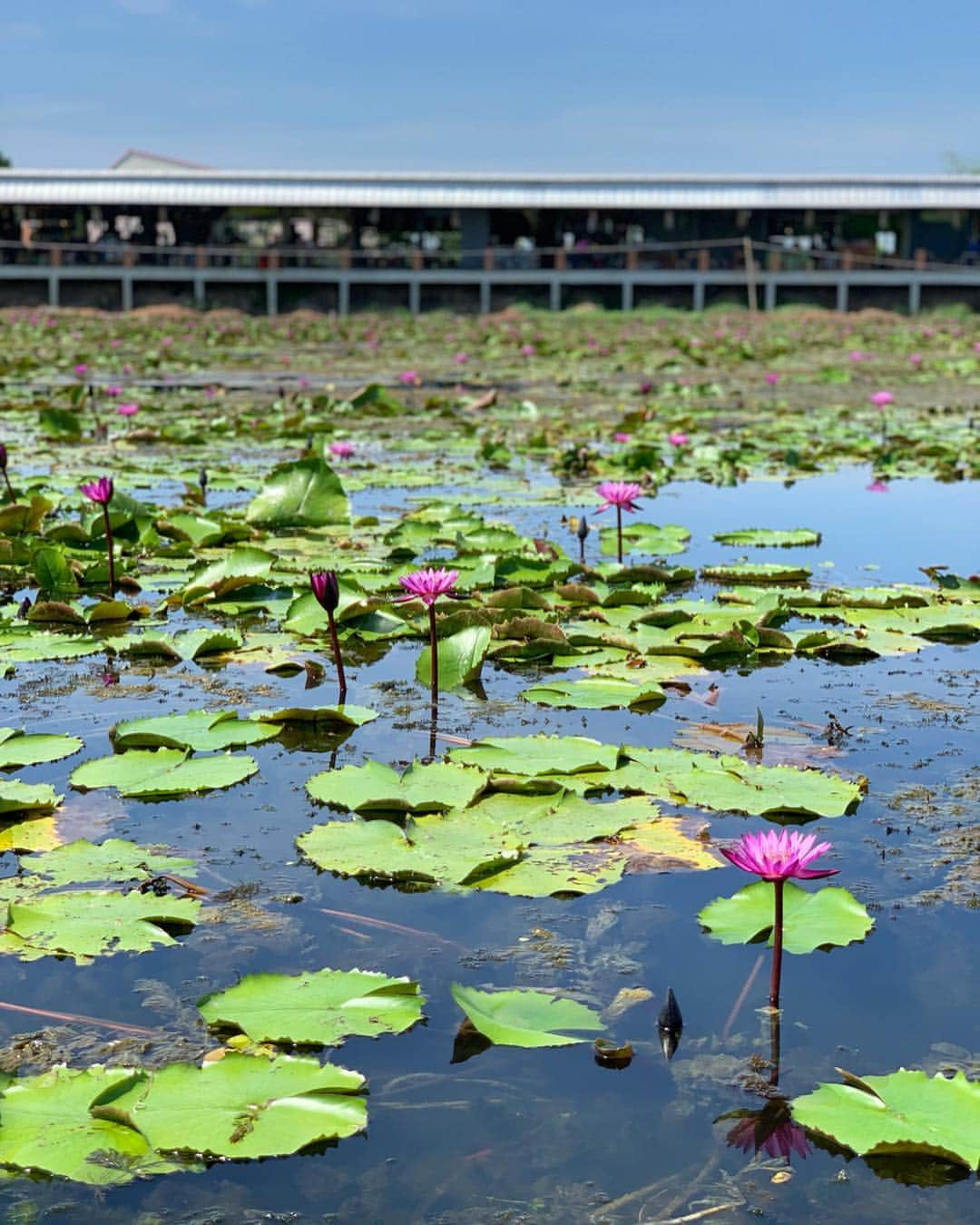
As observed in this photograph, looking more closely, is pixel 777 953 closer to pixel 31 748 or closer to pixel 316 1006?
pixel 316 1006

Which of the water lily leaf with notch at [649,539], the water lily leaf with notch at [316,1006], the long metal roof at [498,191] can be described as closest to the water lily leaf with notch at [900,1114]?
the water lily leaf with notch at [316,1006]

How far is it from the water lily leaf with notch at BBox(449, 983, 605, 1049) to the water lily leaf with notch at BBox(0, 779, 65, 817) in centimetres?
80

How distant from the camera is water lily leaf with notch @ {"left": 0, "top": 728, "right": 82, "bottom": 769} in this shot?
7.15ft

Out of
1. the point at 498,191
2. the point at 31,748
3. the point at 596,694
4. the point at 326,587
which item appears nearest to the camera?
the point at 31,748

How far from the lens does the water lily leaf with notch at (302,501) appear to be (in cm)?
438

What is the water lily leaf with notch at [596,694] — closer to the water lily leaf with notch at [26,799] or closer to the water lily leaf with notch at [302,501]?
the water lily leaf with notch at [26,799]

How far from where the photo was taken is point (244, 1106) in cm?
126

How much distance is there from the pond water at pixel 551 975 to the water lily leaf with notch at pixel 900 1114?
2cm

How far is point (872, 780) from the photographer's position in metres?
2.15

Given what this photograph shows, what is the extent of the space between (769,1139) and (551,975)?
35 centimetres

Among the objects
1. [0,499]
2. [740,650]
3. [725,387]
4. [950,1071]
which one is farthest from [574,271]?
[950,1071]

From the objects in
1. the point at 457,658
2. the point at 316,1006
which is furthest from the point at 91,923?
the point at 457,658

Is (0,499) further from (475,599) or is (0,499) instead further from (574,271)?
(574,271)

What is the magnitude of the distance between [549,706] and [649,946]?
39.0 inches
